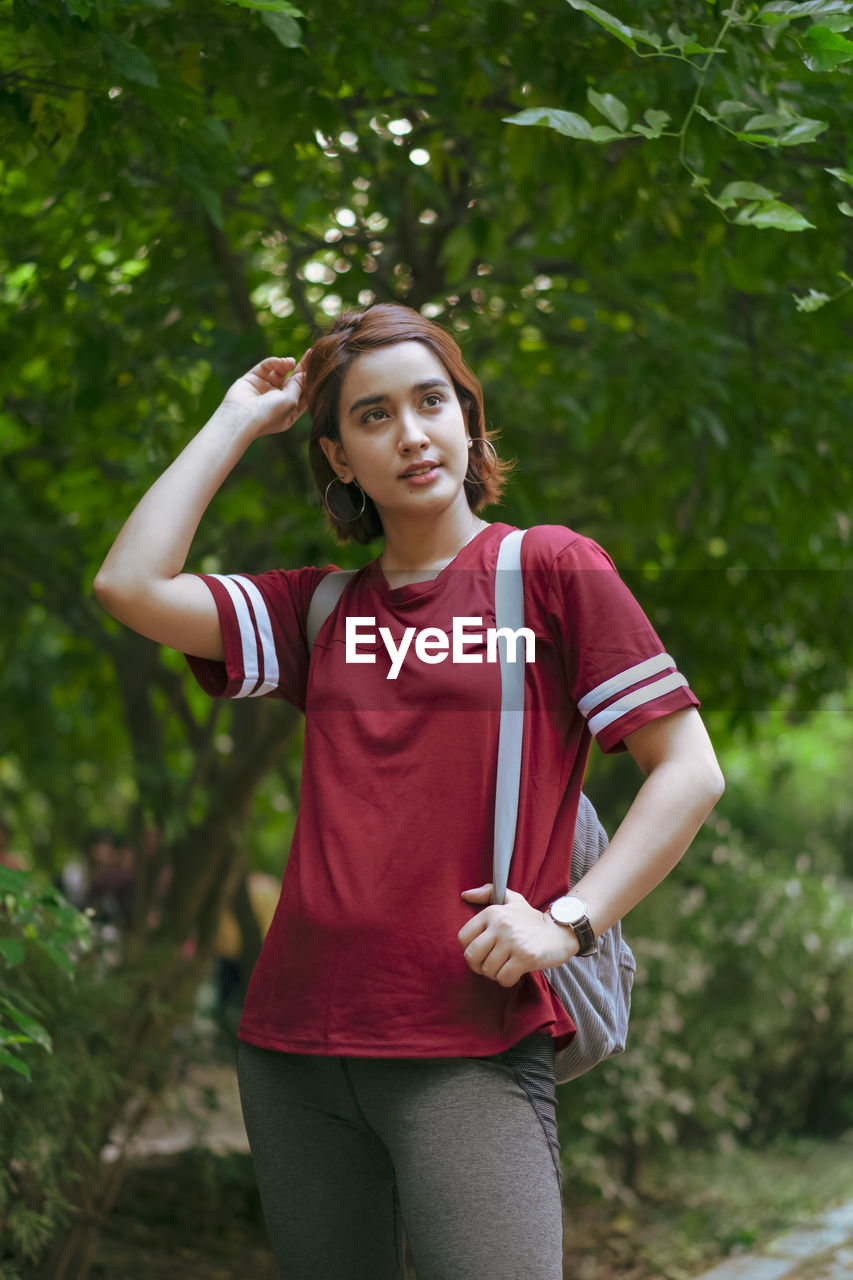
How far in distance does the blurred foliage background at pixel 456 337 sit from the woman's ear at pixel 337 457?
0.59 metres

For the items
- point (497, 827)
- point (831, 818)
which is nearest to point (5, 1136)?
point (497, 827)

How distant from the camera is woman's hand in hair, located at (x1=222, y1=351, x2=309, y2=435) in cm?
191

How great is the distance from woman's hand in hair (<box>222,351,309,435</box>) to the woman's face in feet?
0.57

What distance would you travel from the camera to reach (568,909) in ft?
5.03

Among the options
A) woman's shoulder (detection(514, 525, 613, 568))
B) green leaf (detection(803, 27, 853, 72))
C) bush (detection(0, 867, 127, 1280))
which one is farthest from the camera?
bush (detection(0, 867, 127, 1280))

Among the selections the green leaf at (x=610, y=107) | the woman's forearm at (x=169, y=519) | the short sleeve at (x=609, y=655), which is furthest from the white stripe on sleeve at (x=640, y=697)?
the green leaf at (x=610, y=107)

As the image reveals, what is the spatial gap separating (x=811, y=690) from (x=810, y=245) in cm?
265

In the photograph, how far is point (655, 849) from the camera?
1546mm

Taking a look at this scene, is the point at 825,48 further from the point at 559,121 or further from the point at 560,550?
the point at 560,550

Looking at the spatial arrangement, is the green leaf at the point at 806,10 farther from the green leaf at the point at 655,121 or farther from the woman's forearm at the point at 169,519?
the woman's forearm at the point at 169,519

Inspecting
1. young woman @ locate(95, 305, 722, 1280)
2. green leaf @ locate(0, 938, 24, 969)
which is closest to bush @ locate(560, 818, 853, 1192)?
green leaf @ locate(0, 938, 24, 969)

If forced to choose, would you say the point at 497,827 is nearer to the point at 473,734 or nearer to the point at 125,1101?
the point at 473,734

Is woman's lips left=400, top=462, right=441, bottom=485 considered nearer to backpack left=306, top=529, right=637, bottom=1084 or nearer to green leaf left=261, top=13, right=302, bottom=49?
backpack left=306, top=529, right=637, bottom=1084

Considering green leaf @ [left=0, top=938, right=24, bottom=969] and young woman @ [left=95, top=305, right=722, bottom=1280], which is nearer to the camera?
young woman @ [left=95, top=305, right=722, bottom=1280]
